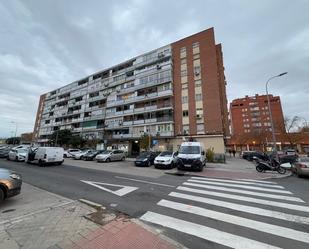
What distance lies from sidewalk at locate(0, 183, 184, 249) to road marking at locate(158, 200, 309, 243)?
1.82 meters

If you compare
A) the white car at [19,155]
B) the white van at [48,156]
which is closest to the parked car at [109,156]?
the white van at [48,156]

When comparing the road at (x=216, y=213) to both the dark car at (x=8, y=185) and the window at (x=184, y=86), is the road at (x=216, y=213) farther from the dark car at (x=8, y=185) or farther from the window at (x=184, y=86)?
the window at (x=184, y=86)

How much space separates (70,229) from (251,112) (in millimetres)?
101512

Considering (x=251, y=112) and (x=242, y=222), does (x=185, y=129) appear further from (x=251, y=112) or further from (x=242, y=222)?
(x=251, y=112)

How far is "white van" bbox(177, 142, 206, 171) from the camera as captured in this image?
50.0 ft

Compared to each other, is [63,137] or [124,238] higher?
[63,137]

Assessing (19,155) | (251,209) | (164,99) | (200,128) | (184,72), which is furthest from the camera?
(164,99)

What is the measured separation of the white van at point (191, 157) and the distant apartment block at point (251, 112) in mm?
80190

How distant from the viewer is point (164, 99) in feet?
122

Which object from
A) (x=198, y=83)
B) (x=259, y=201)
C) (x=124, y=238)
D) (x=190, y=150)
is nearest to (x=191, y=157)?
(x=190, y=150)

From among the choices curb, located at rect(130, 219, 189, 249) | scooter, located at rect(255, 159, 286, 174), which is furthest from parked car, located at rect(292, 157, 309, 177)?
curb, located at rect(130, 219, 189, 249)

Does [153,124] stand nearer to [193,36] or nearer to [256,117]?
[193,36]

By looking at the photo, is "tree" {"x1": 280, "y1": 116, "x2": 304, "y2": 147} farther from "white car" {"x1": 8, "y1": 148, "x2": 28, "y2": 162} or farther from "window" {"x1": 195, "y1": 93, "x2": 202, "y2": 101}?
"white car" {"x1": 8, "y1": 148, "x2": 28, "y2": 162}

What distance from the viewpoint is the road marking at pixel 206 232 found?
3.65 meters
